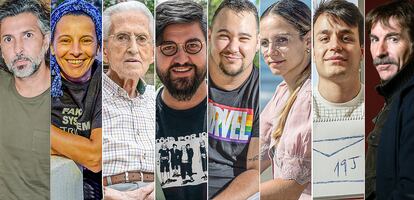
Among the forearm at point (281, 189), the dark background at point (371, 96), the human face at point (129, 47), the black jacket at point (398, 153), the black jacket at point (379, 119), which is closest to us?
the black jacket at point (398, 153)

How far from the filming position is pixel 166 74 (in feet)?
11.3

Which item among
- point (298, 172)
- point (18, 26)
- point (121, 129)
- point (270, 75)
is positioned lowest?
point (298, 172)

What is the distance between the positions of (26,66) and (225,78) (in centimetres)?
107

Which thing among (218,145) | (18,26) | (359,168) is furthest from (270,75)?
(18,26)

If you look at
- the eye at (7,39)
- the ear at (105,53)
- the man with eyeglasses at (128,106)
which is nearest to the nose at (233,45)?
the man with eyeglasses at (128,106)

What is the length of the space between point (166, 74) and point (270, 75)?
1.84 feet

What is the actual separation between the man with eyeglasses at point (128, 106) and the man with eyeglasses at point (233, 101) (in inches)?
13.0

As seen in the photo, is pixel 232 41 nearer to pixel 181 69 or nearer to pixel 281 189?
pixel 181 69

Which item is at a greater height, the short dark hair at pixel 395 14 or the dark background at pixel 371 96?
the short dark hair at pixel 395 14

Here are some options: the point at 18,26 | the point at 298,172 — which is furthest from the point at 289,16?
the point at 18,26

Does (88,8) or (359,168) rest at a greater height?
(88,8)

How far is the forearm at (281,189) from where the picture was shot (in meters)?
3.52

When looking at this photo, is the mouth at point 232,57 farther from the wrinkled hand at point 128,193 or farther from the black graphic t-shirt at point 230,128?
the wrinkled hand at point 128,193

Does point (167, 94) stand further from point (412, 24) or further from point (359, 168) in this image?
point (412, 24)
